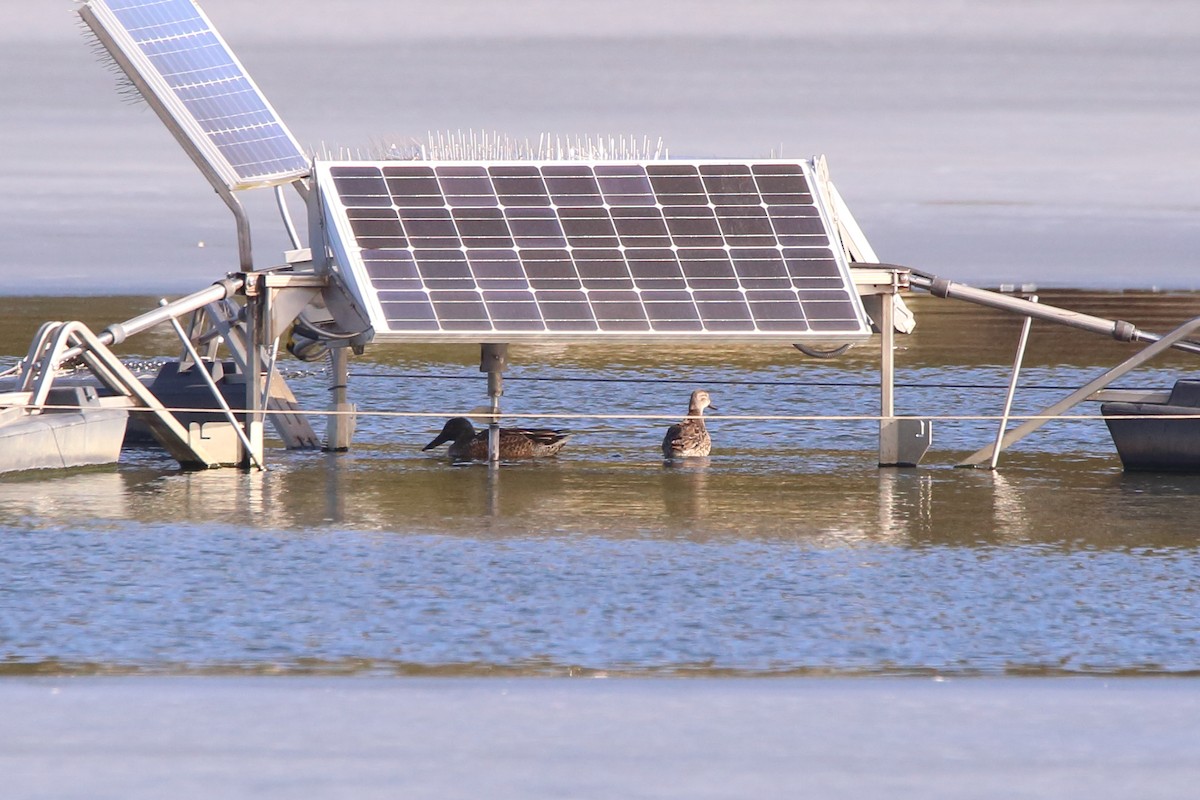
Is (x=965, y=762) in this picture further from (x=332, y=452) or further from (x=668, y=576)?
(x=332, y=452)

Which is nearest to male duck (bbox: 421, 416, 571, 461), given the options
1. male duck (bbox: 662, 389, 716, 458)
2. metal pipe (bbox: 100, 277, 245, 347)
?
male duck (bbox: 662, 389, 716, 458)

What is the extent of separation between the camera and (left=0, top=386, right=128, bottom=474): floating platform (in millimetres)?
20266

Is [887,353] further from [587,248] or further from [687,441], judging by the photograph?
[587,248]

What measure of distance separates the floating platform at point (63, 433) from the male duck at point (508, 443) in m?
3.98

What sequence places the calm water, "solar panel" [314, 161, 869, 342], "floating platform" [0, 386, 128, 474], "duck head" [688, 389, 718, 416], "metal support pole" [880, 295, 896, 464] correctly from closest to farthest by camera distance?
the calm water
"floating platform" [0, 386, 128, 474]
"solar panel" [314, 161, 869, 342]
"metal support pole" [880, 295, 896, 464]
"duck head" [688, 389, 718, 416]

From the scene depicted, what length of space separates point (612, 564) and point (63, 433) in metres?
8.64

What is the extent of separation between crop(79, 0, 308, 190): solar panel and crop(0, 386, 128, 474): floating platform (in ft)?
9.82

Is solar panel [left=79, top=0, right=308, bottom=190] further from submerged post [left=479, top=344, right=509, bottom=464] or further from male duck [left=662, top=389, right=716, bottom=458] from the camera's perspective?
male duck [left=662, top=389, right=716, bottom=458]

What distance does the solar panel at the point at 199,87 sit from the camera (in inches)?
863

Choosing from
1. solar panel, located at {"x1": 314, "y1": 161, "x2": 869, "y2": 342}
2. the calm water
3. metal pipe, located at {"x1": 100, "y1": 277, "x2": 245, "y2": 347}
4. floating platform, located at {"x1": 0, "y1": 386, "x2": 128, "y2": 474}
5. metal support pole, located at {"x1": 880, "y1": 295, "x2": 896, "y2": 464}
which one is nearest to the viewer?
the calm water

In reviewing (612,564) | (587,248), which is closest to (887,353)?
(587,248)

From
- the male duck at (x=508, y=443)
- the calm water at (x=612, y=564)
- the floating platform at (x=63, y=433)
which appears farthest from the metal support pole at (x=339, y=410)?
the floating platform at (x=63, y=433)

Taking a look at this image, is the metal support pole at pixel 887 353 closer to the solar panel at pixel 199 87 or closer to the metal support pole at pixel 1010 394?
the metal support pole at pixel 1010 394

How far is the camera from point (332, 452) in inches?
930
